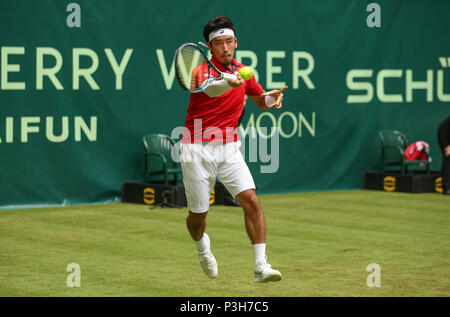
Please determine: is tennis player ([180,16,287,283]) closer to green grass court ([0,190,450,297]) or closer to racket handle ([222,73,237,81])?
racket handle ([222,73,237,81])

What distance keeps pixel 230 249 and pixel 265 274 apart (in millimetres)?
2190

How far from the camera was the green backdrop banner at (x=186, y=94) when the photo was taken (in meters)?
11.2

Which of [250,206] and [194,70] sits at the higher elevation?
[194,70]

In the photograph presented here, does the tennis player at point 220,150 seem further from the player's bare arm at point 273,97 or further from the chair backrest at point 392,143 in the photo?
the chair backrest at point 392,143

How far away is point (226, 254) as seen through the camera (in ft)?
26.1

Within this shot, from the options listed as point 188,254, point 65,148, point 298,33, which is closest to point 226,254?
point 188,254

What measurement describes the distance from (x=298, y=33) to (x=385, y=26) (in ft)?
A: 5.99

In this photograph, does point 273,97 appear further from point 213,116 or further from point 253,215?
point 253,215

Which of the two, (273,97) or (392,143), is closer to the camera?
(273,97)

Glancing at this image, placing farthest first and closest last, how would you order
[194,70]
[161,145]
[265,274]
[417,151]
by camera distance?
[417,151] < [161,145] < [265,274] < [194,70]

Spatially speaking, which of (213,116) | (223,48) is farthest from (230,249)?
(223,48)

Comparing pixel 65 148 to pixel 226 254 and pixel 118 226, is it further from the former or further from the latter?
pixel 226 254

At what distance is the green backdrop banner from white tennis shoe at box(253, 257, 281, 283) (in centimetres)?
591

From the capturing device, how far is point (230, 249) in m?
8.26
